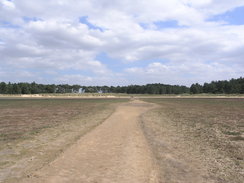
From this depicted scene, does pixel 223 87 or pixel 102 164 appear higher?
pixel 223 87

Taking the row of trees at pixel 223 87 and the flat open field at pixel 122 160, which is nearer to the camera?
the flat open field at pixel 122 160

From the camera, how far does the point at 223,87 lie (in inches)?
6270

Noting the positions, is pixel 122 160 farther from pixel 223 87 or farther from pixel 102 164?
pixel 223 87

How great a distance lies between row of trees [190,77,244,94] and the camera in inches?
5851

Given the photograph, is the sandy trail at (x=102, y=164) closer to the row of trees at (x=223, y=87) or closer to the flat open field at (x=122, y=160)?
the flat open field at (x=122, y=160)

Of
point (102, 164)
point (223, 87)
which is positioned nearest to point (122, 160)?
point (102, 164)

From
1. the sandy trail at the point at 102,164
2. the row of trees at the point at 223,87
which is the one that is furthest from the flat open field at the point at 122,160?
the row of trees at the point at 223,87

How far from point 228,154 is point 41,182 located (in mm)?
6398

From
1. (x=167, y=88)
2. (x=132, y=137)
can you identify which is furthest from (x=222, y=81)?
(x=132, y=137)

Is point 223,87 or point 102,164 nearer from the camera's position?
point 102,164

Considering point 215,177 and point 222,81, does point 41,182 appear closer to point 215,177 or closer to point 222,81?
point 215,177

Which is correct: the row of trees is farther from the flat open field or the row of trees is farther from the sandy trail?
the sandy trail

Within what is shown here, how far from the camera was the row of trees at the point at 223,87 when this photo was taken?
148625 millimetres

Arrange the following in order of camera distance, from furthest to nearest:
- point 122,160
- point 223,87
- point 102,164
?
point 223,87 → point 122,160 → point 102,164
